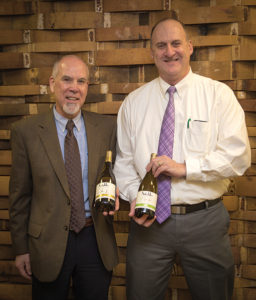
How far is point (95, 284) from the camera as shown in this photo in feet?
5.94

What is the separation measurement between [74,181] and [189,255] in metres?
0.69

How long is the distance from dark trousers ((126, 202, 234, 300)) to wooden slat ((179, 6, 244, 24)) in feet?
3.98

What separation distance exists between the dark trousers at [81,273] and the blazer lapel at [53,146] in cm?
26

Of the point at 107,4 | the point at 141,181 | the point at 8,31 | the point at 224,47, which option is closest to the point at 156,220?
the point at 141,181

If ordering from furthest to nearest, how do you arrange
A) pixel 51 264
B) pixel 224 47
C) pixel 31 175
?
1. pixel 224 47
2. pixel 31 175
3. pixel 51 264

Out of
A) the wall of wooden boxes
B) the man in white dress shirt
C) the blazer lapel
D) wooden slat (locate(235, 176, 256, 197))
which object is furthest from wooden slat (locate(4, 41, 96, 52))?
wooden slat (locate(235, 176, 256, 197))

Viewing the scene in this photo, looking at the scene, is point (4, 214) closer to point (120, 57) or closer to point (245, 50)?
point (120, 57)

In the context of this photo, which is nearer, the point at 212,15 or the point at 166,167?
the point at 166,167

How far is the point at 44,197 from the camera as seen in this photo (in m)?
1.76

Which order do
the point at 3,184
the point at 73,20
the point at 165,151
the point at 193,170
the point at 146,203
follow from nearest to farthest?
the point at 146,203 → the point at 193,170 → the point at 165,151 → the point at 73,20 → the point at 3,184

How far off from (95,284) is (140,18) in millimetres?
1683

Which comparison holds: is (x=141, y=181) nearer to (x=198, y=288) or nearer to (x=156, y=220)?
(x=156, y=220)

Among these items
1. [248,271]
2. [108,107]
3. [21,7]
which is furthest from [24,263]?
[21,7]

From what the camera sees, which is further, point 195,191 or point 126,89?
point 126,89
